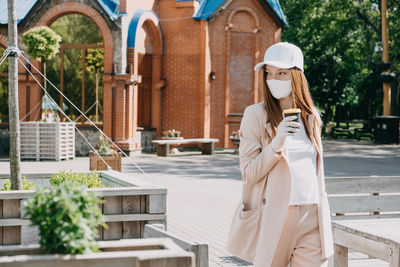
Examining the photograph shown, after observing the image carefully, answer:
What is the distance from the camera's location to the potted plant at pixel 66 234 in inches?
85.5

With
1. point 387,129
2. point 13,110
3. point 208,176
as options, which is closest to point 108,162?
point 208,176

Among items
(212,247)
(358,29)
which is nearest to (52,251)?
(212,247)

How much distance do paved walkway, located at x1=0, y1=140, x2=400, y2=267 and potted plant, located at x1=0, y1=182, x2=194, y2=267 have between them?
13.2 ft

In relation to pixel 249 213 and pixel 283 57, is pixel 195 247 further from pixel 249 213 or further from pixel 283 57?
pixel 283 57

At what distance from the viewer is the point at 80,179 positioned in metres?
6.59

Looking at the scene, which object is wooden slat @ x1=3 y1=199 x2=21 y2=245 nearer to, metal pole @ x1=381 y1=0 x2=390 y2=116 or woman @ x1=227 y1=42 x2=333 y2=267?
woman @ x1=227 y1=42 x2=333 y2=267

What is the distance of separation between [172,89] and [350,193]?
1868 centimetres

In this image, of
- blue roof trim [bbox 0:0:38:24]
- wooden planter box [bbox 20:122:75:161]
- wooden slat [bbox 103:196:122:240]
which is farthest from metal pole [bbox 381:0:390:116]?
wooden slat [bbox 103:196:122:240]

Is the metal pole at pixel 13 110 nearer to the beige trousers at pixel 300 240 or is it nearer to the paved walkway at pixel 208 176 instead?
the paved walkway at pixel 208 176

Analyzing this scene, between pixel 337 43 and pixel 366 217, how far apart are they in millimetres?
30758

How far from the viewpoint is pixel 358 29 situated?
38844 mm

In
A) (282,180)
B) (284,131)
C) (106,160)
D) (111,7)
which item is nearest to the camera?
(284,131)

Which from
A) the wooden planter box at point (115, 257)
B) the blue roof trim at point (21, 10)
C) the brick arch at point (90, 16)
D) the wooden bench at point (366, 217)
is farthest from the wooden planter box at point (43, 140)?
the wooden planter box at point (115, 257)

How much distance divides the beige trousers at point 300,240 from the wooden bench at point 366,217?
2.17 feet
